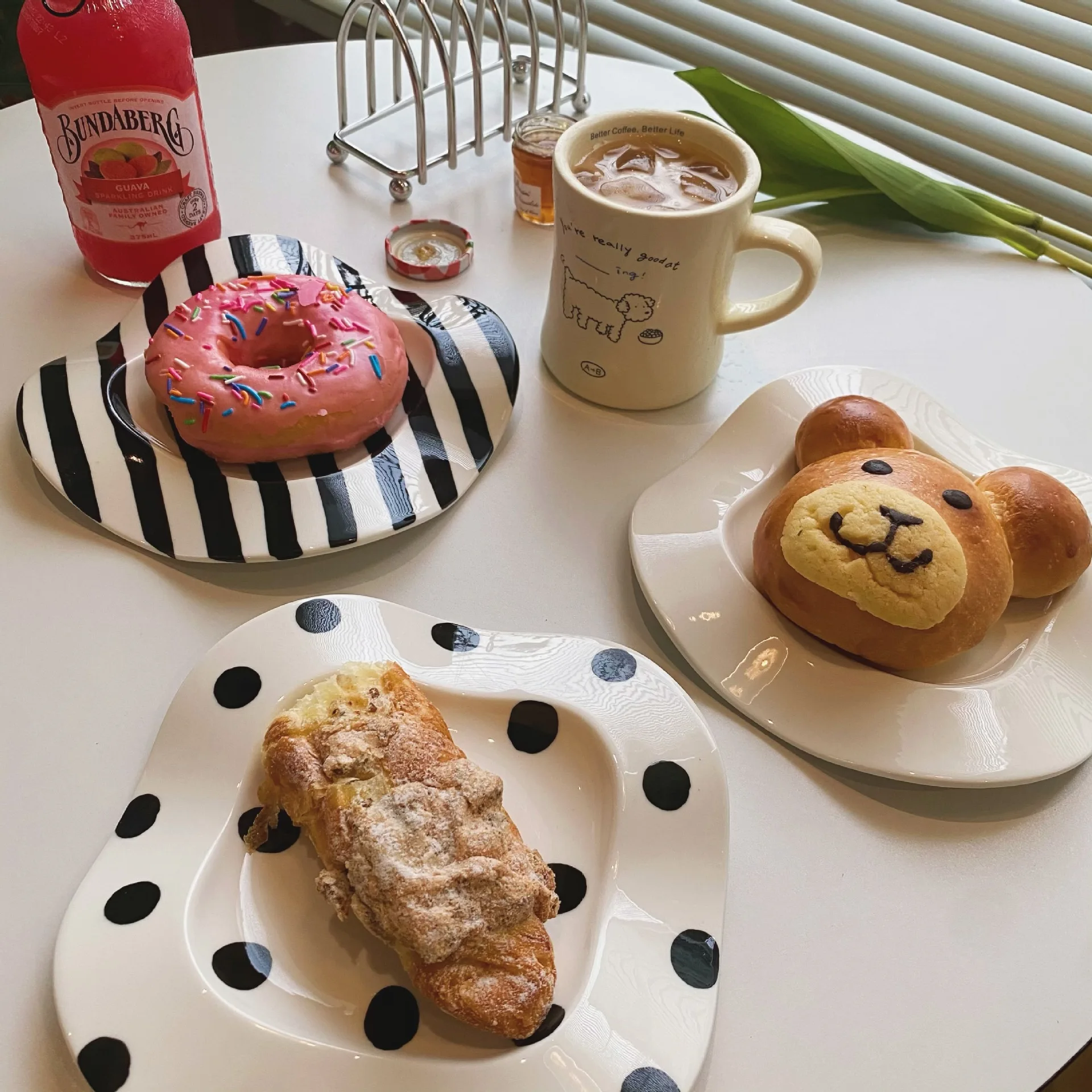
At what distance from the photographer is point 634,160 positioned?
2.79 feet

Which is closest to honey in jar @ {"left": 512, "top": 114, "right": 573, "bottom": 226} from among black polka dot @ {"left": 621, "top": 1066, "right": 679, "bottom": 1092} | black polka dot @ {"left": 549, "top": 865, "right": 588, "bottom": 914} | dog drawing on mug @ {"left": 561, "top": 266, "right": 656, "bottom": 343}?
dog drawing on mug @ {"left": 561, "top": 266, "right": 656, "bottom": 343}

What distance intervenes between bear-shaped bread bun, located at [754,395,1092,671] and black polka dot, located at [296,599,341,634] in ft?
1.02

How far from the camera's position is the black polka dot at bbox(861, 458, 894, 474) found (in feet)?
2.33

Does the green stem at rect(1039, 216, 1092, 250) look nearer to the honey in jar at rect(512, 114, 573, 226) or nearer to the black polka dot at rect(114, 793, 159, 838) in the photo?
the honey in jar at rect(512, 114, 573, 226)

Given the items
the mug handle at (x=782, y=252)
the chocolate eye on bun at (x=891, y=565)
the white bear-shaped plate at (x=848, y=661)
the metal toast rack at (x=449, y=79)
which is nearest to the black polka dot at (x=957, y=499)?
the chocolate eye on bun at (x=891, y=565)

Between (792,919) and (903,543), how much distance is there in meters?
0.25

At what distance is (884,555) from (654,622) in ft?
0.58

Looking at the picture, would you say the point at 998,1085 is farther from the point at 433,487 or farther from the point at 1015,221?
the point at 1015,221

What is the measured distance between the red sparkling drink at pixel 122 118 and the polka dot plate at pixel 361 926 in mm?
475

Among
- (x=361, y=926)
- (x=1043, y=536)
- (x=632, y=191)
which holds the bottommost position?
(x=361, y=926)

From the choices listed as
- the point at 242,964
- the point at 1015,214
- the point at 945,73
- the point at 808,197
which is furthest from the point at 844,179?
the point at 242,964

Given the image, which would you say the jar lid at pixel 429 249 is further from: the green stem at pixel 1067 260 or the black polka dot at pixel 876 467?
the green stem at pixel 1067 260

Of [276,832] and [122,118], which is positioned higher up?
[122,118]

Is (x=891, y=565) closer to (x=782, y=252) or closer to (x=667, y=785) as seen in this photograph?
(x=667, y=785)
